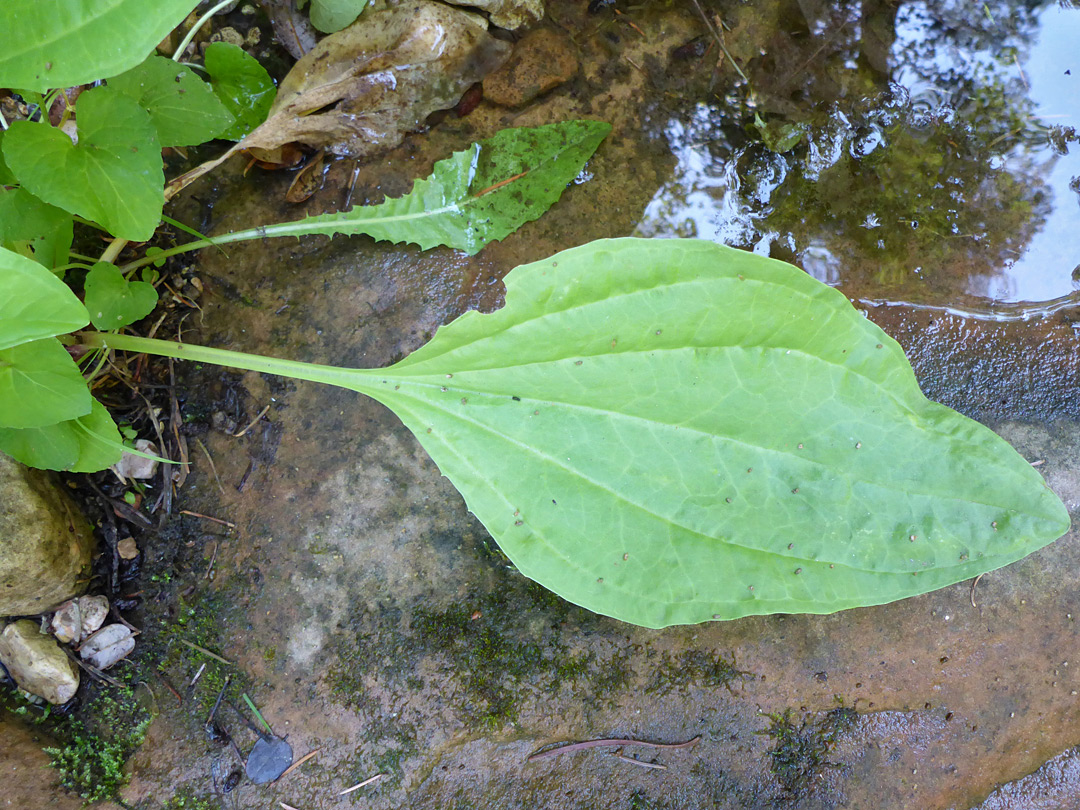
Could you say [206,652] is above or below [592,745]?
above

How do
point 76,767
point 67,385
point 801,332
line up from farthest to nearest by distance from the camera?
point 76,767, point 801,332, point 67,385

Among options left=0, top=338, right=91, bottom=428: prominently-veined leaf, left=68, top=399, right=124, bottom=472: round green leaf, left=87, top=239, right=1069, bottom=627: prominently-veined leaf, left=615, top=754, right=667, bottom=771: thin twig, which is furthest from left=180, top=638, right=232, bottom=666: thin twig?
left=615, top=754, right=667, bottom=771: thin twig

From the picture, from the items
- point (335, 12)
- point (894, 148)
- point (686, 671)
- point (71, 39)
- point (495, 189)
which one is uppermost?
point (71, 39)

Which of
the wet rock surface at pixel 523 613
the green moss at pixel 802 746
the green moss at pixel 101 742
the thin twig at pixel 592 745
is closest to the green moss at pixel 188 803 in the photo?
the wet rock surface at pixel 523 613

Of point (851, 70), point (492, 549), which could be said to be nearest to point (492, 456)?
point (492, 549)

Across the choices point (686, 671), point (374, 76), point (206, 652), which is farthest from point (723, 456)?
point (206, 652)

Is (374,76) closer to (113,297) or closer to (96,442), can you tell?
(113,297)

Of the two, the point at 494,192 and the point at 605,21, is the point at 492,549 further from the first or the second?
the point at 605,21
